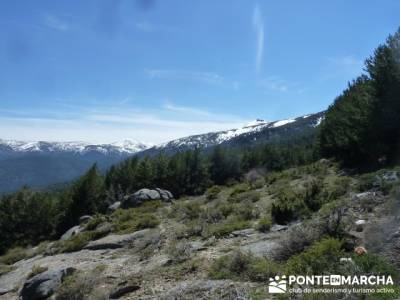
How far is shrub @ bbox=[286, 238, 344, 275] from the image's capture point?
29.1 ft

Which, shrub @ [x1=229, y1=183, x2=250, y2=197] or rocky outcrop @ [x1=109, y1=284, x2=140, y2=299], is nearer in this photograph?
rocky outcrop @ [x1=109, y1=284, x2=140, y2=299]

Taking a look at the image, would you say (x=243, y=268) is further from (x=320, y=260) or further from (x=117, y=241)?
(x=117, y=241)

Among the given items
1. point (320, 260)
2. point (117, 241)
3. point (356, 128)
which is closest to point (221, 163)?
point (356, 128)

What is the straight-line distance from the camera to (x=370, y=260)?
8391 mm

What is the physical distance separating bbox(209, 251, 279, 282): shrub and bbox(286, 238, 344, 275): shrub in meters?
0.53

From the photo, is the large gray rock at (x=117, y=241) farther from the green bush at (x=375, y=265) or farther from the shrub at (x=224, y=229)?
the green bush at (x=375, y=265)

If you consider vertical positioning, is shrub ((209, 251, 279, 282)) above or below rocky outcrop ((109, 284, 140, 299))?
above

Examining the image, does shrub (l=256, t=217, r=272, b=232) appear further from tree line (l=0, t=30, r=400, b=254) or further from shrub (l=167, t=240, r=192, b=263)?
tree line (l=0, t=30, r=400, b=254)

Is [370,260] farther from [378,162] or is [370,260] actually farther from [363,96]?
[363,96]

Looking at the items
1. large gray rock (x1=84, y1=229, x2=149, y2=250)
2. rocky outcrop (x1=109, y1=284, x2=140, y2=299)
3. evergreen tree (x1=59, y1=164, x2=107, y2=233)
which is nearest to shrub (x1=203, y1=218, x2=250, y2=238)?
large gray rock (x1=84, y1=229, x2=149, y2=250)

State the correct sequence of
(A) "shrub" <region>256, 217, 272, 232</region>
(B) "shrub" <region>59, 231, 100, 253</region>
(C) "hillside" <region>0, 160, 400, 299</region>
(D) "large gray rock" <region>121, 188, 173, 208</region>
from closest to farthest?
1. (C) "hillside" <region>0, 160, 400, 299</region>
2. (A) "shrub" <region>256, 217, 272, 232</region>
3. (B) "shrub" <region>59, 231, 100, 253</region>
4. (D) "large gray rock" <region>121, 188, 173, 208</region>

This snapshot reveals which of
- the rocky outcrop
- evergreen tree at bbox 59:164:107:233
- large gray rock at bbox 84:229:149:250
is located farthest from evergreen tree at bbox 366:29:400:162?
evergreen tree at bbox 59:164:107:233

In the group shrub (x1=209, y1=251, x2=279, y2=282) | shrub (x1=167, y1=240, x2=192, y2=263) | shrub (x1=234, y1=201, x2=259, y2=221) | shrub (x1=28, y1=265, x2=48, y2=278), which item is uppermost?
shrub (x1=234, y1=201, x2=259, y2=221)
